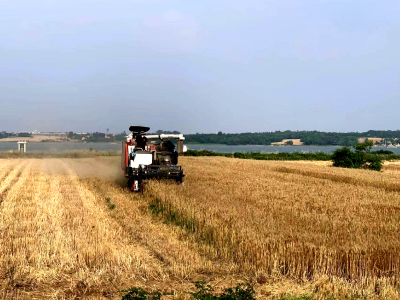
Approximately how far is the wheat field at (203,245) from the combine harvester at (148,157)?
2461 millimetres

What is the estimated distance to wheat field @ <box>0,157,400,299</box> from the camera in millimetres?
6316

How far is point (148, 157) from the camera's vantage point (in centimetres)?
1723

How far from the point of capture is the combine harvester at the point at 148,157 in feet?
54.3

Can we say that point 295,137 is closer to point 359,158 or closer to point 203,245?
point 359,158

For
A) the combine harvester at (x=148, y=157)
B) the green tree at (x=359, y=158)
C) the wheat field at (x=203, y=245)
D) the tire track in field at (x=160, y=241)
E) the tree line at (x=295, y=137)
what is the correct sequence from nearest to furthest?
the wheat field at (x=203, y=245)
the tire track in field at (x=160, y=241)
the combine harvester at (x=148, y=157)
the green tree at (x=359, y=158)
the tree line at (x=295, y=137)

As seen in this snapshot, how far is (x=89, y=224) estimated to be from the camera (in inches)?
409

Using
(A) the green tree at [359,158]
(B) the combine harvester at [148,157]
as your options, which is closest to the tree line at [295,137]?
(A) the green tree at [359,158]

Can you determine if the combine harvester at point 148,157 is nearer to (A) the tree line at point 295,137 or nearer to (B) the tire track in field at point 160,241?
(B) the tire track in field at point 160,241

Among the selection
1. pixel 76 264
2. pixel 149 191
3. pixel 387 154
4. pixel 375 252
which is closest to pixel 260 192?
pixel 149 191

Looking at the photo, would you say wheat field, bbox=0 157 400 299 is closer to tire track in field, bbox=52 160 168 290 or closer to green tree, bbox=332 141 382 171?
tire track in field, bbox=52 160 168 290

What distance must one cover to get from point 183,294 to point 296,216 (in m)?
5.24

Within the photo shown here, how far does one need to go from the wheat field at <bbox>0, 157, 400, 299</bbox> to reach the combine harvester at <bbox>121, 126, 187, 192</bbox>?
8.07 feet

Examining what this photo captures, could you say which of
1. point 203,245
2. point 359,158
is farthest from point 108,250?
point 359,158

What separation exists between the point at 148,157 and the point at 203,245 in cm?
908
